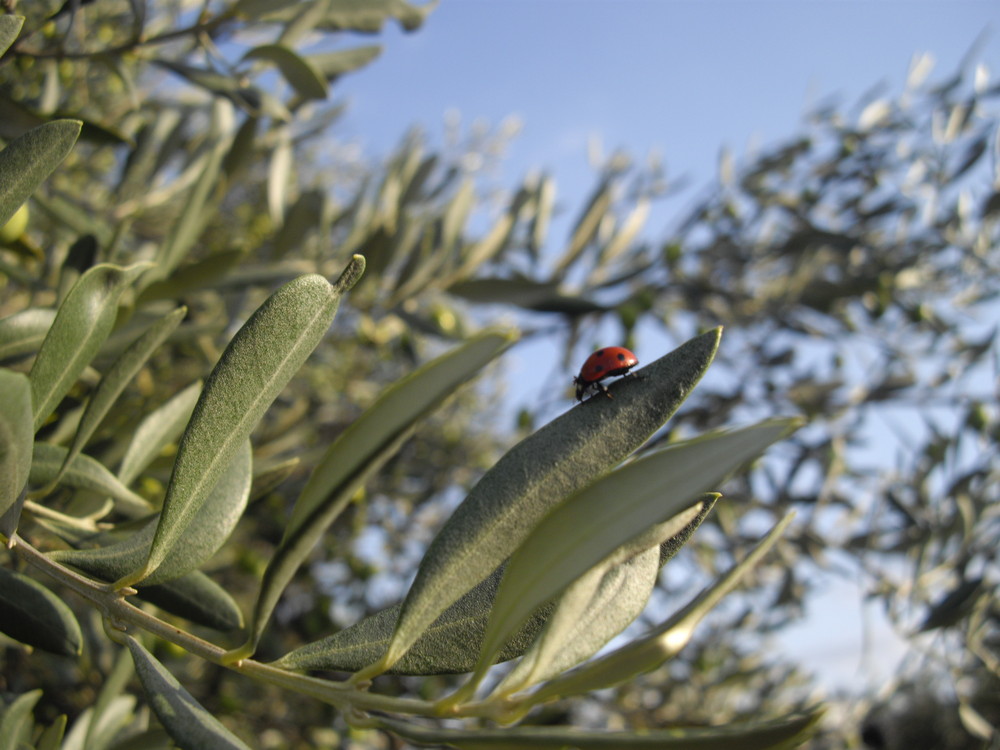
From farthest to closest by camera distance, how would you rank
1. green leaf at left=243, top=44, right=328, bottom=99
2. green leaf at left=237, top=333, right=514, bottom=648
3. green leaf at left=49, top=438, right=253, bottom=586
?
1. green leaf at left=243, top=44, right=328, bottom=99
2. green leaf at left=49, top=438, right=253, bottom=586
3. green leaf at left=237, top=333, right=514, bottom=648

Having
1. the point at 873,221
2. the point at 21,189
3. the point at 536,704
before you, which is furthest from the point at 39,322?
the point at 873,221

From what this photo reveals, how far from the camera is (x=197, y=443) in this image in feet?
2.37

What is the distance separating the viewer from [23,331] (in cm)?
103

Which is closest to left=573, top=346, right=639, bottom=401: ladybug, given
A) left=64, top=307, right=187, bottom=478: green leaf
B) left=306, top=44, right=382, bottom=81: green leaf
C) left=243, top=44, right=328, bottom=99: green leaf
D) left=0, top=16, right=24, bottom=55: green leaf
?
left=64, top=307, right=187, bottom=478: green leaf

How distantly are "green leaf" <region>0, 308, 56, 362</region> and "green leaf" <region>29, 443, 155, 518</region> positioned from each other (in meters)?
0.15

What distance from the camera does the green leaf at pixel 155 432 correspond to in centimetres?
114

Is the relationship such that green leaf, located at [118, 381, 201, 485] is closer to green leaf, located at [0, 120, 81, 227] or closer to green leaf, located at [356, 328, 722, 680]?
green leaf, located at [0, 120, 81, 227]

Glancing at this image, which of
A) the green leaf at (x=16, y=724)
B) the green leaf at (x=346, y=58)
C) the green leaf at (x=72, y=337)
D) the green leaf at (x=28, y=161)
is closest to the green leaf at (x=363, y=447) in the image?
Result: the green leaf at (x=72, y=337)

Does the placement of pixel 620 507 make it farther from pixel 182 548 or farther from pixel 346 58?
pixel 346 58


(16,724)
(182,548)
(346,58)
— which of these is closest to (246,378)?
(182,548)

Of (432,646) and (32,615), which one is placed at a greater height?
(432,646)

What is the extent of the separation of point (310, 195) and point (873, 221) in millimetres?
2784

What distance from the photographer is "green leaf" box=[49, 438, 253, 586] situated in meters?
0.81

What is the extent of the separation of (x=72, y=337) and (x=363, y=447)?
0.36 metres
